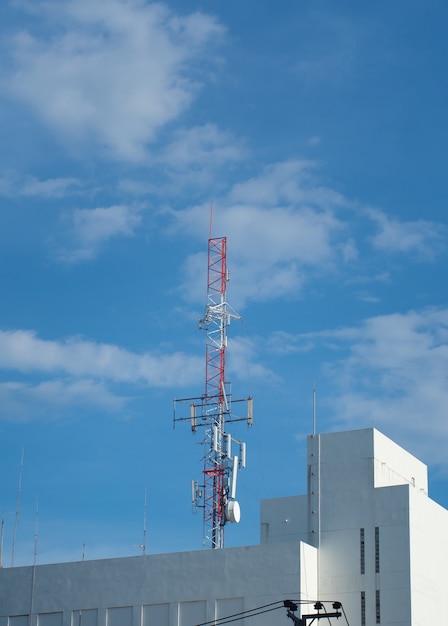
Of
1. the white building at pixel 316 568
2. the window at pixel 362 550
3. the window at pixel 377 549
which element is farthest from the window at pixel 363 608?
the window at pixel 377 549

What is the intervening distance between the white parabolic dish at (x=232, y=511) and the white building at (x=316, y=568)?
231 cm

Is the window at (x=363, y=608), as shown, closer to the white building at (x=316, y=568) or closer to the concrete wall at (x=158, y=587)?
the white building at (x=316, y=568)

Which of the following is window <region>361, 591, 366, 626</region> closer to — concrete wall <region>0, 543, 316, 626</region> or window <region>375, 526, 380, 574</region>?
window <region>375, 526, 380, 574</region>

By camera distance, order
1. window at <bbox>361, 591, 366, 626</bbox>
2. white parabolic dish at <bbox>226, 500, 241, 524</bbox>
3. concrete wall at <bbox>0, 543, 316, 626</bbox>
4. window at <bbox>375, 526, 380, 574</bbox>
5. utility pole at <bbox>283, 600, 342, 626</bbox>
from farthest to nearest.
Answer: white parabolic dish at <bbox>226, 500, 241, 524</bbox> < concrete wall at <bbox>0, 543, 316, 626</bbox> < window at <bbox>375, 526, 380, 574</bbox> < window at <bbox>361, 591, 366, 626</bbox> < utility pole at <bbox>283, 600, 342, 626</bbox>

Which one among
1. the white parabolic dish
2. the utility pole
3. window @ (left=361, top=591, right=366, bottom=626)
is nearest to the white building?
window @ (left=361, top=591, right=366, bottom=626)

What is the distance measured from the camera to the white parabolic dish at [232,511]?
74875 mm

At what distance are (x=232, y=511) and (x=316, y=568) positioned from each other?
840cm

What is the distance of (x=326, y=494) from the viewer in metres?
69.8

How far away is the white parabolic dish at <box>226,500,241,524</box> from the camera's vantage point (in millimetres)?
74875

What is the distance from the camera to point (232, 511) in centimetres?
7488

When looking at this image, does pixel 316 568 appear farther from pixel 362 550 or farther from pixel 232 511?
pixel 232 511

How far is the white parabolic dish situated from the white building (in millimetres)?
2310

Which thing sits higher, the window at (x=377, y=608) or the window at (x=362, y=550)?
the window at (x=362, y=550)

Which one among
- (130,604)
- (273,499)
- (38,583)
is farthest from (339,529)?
(38,583)
